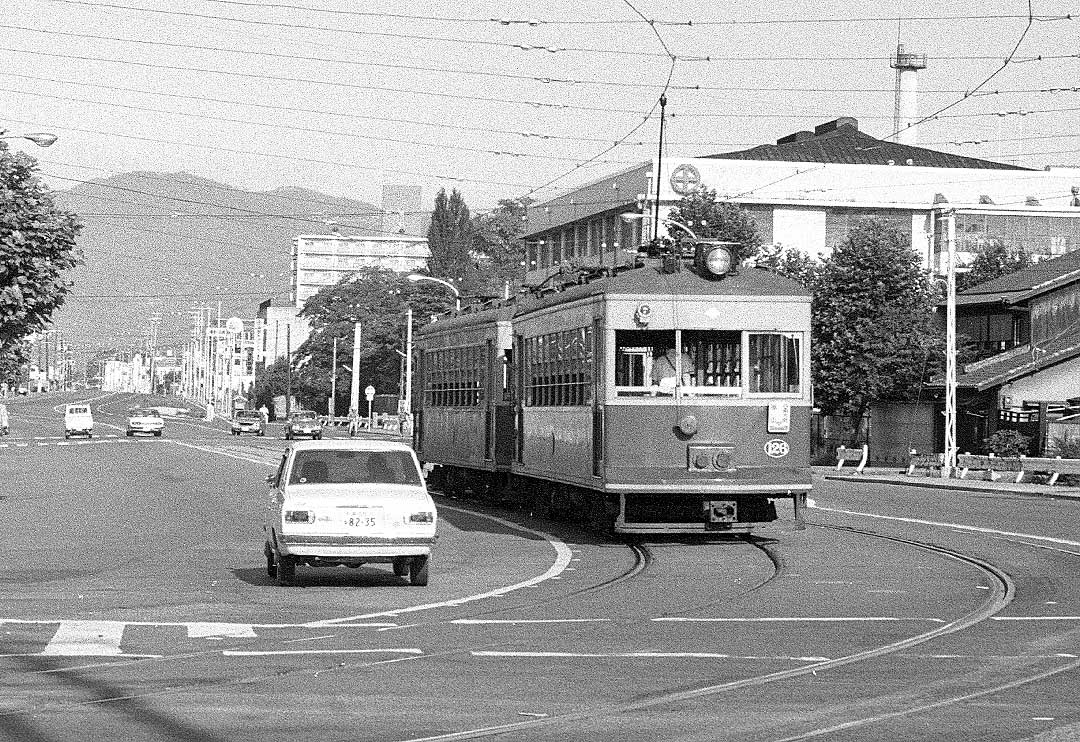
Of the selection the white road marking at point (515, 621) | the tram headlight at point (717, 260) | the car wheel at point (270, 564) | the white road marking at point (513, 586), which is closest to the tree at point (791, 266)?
the white road marking at point (513, 586)

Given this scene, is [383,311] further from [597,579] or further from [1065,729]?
[1065,729]

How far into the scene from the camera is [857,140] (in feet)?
345

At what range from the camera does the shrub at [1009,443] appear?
56.2 metres

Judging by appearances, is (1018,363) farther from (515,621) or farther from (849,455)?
(515,621)

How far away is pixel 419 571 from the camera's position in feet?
62.7

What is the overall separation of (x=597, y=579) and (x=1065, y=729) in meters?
10.9

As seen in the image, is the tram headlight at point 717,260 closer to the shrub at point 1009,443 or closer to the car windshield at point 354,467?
the car windshield at point 354,467

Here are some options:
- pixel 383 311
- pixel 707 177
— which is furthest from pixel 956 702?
pixel 383 311

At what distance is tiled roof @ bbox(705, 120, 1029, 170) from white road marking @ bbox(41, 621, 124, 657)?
83.2 m

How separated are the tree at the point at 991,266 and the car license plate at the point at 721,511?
58555 mm

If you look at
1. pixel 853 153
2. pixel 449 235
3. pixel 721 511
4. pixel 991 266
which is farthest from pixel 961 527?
pixel 449 235

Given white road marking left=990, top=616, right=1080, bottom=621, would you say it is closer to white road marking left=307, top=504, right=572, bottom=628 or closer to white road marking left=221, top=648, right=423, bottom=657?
white road marking left=307, top=504, right=572, bottom=628

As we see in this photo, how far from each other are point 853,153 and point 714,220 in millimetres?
35596

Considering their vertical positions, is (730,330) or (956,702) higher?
(730,330)
